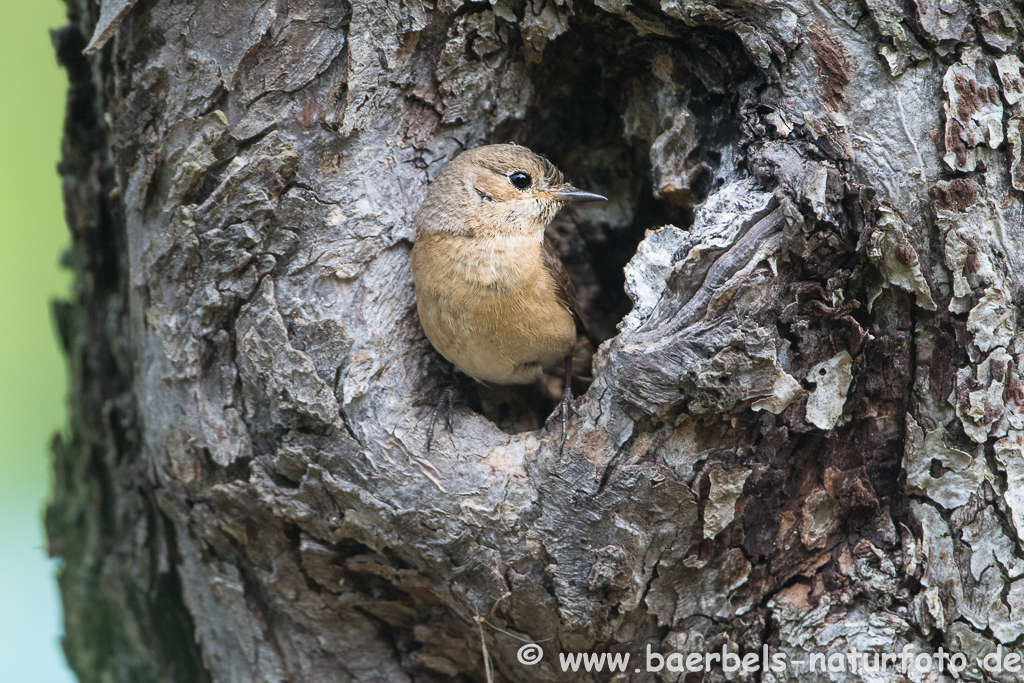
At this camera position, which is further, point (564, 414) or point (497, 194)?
point (497, 194)

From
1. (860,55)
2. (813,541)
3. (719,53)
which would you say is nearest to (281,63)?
(719,53)

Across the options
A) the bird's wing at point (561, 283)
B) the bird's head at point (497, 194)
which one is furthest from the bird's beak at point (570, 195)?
the bird's wing at point (561, 283)

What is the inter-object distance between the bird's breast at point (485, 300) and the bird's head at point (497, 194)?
9 cm

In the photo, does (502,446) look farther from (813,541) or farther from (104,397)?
(104,397)

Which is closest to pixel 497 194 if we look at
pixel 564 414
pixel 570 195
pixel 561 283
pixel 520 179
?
pixel 520 179

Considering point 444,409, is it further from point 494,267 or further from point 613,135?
point 613,135

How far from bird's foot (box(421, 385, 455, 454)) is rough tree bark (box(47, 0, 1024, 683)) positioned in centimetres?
5

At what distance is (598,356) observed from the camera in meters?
3.25

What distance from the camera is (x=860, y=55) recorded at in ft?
9.97

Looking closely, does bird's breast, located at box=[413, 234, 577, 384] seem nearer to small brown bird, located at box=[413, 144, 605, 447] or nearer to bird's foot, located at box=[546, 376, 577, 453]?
small brown bird, located at box=[413, 144, 605, 447]

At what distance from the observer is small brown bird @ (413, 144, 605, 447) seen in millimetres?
3678

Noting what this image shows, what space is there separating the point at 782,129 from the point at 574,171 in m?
1.76

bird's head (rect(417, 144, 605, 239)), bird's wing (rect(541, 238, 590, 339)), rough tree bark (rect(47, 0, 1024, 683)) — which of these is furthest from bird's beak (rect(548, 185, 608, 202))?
rough tree bark (rect(47, 0, 1024, 683))

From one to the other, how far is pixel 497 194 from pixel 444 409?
1.07 metres
